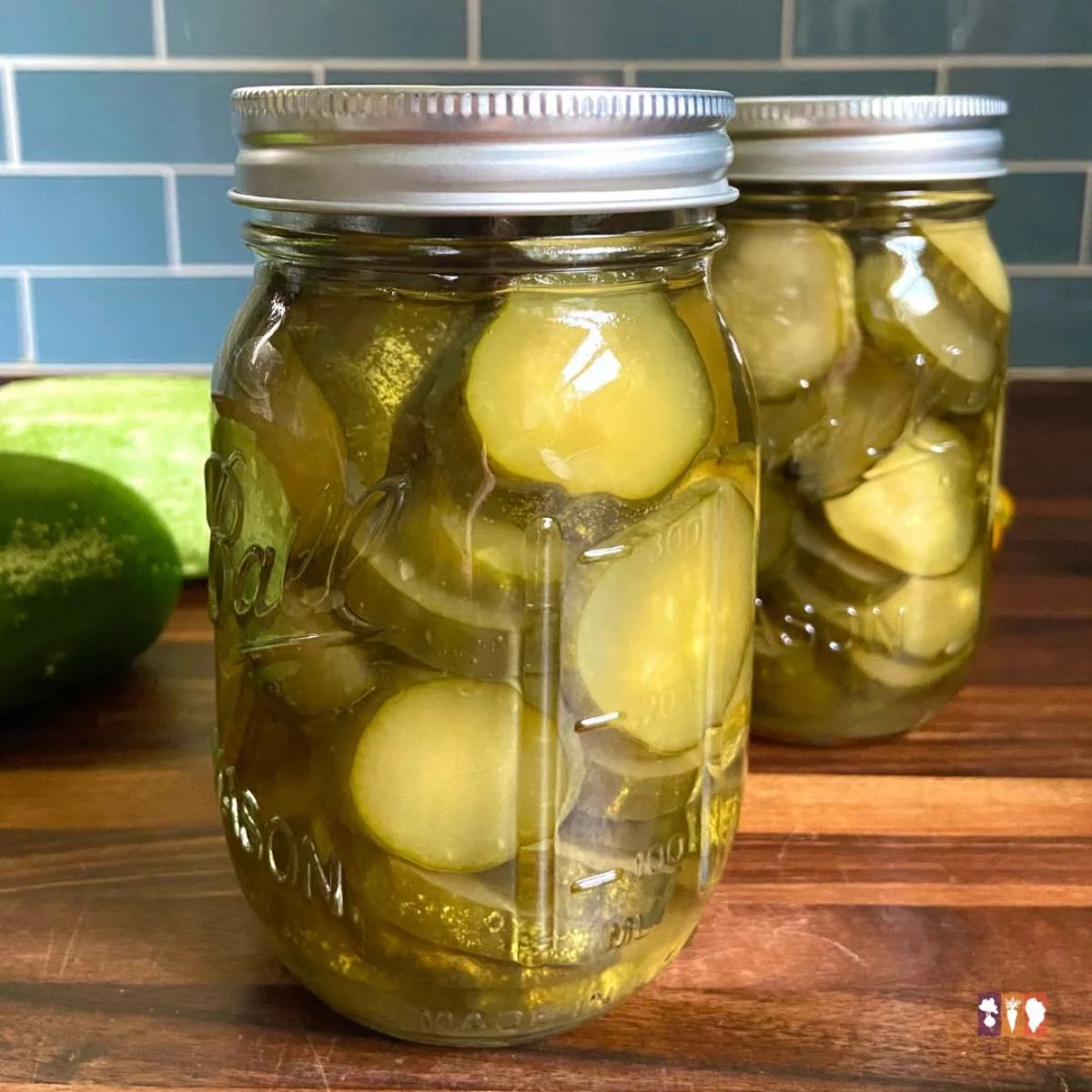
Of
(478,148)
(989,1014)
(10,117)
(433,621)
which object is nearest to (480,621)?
(433,621)

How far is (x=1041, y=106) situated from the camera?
118cm

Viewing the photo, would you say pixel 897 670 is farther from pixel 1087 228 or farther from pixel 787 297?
pixel 1087 228

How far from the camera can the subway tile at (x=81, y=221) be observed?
3.94ft

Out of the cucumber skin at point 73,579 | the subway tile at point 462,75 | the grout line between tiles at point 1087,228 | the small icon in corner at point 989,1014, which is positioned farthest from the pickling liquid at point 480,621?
the grout line between tiles at point 1087,228

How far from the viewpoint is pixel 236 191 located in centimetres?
48

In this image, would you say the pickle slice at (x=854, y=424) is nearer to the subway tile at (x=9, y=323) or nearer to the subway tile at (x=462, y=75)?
the subway tile at (x=462, y=75)

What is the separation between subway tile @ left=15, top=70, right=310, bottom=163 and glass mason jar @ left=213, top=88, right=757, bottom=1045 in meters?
0.75

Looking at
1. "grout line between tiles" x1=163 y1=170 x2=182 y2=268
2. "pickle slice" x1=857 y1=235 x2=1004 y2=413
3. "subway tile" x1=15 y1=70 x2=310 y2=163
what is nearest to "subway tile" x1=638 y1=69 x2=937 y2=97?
"subway tile" x1=15 y1=70 x2=310 y2=163

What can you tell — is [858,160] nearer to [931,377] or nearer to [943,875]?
[931,377]

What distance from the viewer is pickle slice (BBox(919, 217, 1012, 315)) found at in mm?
684

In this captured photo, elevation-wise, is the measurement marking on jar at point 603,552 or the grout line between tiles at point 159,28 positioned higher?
the grout line between tiles at point 159,28

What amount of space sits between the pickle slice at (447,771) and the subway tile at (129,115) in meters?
0.85

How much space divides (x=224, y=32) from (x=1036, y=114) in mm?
715

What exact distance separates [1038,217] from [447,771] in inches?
37.9
